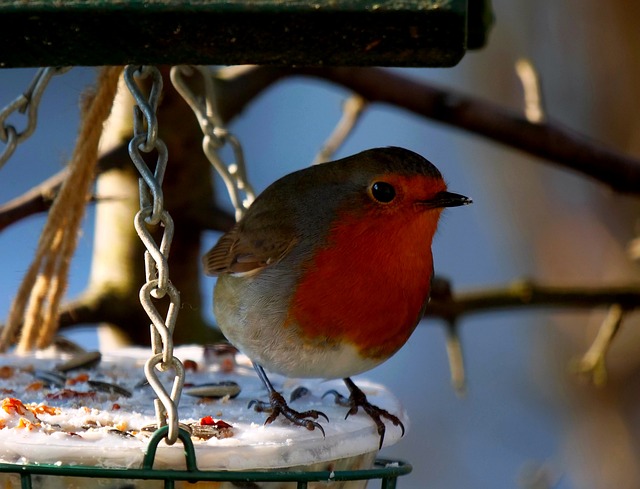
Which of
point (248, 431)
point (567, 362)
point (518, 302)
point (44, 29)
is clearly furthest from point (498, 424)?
point (44, 29)

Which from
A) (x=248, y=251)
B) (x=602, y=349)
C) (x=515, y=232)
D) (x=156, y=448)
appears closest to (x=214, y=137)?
(x=248, y=251)

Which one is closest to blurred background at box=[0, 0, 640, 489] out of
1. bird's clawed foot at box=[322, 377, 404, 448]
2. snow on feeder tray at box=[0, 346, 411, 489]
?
snow on feeder tray at box=[0, 346, 411, 489]

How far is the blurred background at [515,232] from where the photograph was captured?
22.5 ft

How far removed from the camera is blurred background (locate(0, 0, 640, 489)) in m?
6.84

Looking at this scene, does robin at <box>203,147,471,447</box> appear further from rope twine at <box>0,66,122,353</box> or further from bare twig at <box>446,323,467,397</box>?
bare twig at <box>446,323,467,397</box>

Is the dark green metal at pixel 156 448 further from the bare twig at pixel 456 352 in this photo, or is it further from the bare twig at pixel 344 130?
the bare twig at pixel 456 352

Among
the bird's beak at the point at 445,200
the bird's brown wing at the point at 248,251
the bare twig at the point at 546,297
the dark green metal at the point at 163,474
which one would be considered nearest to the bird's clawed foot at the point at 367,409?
the dark green metal at the point at 163,474

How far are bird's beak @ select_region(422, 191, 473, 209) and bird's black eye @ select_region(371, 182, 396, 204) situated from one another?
0.33ft

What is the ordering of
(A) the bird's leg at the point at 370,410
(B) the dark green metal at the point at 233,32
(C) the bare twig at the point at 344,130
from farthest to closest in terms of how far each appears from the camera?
(C) the bare twig at the point at 344,130 < (A) the bird's leg at the point at 370,410 < (B) the dark green metal at the point at 233,32

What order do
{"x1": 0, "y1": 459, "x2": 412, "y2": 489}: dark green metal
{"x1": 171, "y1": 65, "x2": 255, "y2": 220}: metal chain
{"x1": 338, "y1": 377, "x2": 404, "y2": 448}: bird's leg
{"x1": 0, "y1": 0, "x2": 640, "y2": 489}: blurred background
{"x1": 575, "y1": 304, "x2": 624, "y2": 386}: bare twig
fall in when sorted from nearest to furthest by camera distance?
{"x1": 0, "y1": 459, "x2": 412, "y2": 489}: dark green metal
{"x1": 338, "y1": 377, "x2": 404, "y2": 448}: bird's leg
{"x1": 171, "y1": 65, "x2": 255, "y2": 220}: metal chain
{"x1": 575, "y1": 304, "x2": 624, "y2": 386}: bare twig
{"x1": 0, "y1": 0, "x2": 640, "y2": 489}: blurred background

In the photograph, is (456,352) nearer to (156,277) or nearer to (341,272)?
(341,272)

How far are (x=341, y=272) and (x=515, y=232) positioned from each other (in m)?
5.26

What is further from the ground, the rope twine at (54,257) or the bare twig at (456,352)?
the rope twine at (54,257)

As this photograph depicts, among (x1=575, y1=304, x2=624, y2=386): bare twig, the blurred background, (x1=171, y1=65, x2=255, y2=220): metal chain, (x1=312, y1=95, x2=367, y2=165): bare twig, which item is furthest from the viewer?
the blurred background
